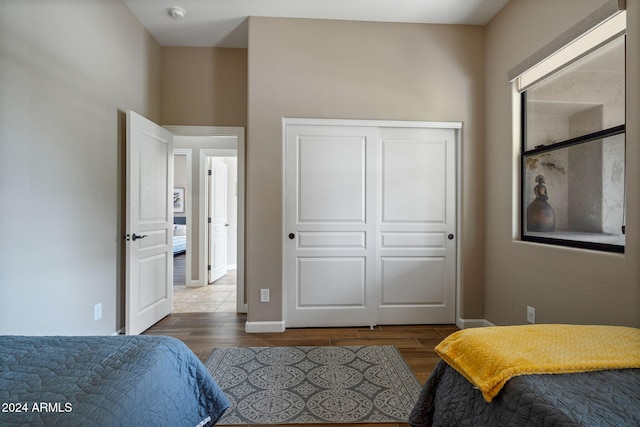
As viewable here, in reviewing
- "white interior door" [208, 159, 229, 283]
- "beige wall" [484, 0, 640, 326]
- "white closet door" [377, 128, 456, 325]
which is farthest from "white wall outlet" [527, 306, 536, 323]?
"white interior door" [208, 159, 229, 283]

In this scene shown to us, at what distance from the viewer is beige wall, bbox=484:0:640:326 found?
65.1 inches

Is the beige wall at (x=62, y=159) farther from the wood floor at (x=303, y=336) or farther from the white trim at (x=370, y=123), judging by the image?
the white trim at (x=370, y=123)

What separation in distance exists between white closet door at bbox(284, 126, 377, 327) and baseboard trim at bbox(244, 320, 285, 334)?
0.11m

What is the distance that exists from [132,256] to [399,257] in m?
2.44

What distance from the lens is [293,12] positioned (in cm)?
284

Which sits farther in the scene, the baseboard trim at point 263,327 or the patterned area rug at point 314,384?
the baseboard trim at point 263,327

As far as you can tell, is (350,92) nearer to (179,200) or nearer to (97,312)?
(97,312)

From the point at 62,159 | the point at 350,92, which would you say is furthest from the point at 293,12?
the point at 62,159

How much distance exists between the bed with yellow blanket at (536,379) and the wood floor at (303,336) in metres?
1.09

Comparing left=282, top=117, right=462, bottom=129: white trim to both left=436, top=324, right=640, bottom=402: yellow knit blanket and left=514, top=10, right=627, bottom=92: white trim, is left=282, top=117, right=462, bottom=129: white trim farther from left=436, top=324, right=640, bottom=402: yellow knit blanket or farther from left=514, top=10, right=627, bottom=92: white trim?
left=436, top=324, right=640, bottom=402: yellow knit blanket

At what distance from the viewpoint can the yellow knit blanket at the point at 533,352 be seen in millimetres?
1030

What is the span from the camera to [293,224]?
117 inches

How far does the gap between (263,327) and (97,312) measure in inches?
52.5

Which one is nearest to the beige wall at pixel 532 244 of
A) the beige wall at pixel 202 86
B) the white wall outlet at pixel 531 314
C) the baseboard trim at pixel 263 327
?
the white wall outlet at pixel 531 314
